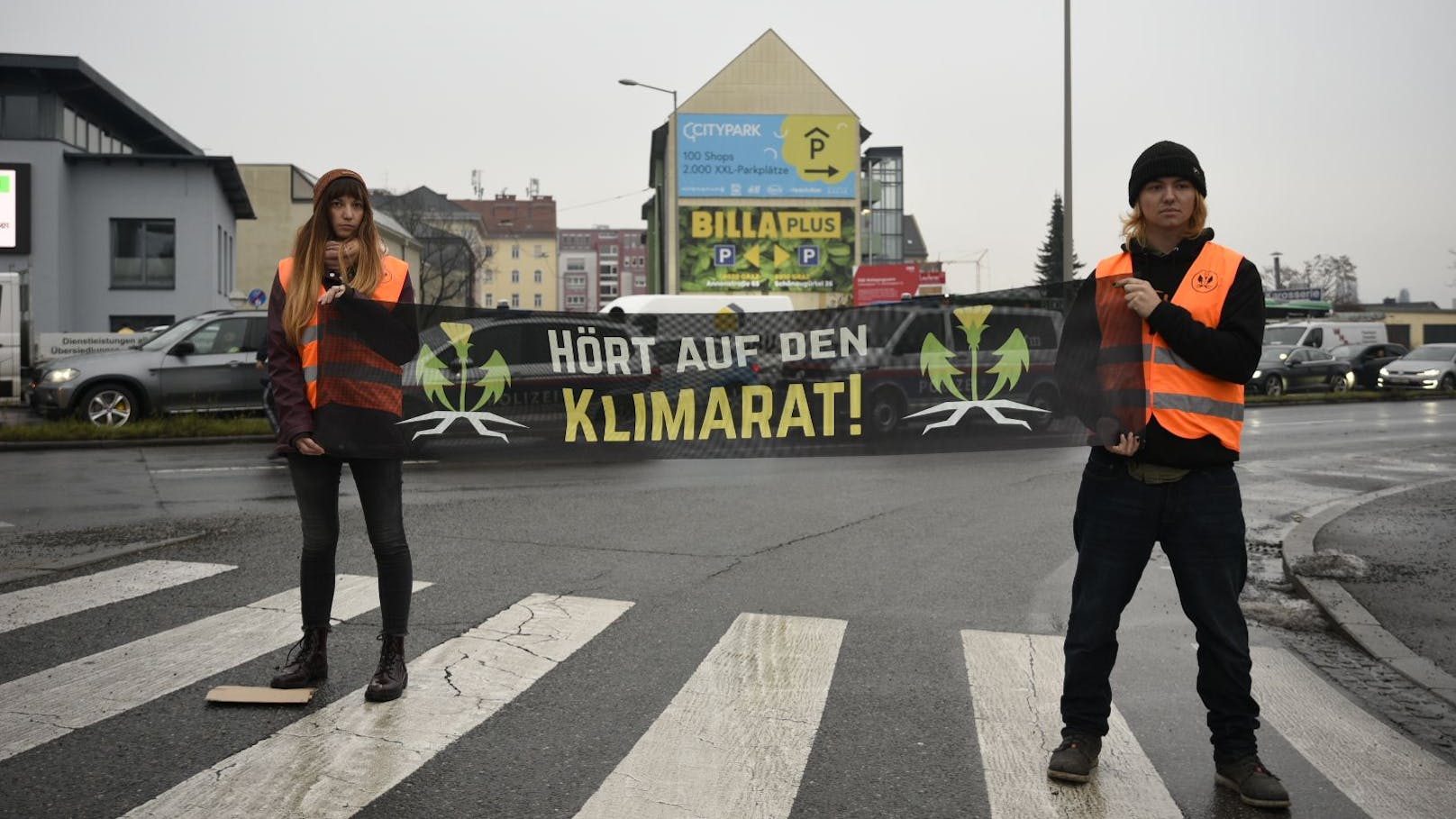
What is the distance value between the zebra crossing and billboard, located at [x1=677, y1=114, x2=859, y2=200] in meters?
53.0

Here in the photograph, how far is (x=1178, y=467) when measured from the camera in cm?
388

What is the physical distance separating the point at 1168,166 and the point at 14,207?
1603 inches

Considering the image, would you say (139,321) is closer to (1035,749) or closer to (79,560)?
(79,560)

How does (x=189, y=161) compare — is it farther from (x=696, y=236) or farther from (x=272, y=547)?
(x=272, y=547)

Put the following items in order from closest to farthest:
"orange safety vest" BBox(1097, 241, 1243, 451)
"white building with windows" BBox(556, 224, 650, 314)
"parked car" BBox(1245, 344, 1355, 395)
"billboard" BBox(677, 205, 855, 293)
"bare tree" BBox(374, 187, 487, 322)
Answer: "orange safety vest" BBox(1097, 241, 1243, 451) → "parked car" BBox(1245, 344, 1355, 395) → "billboard" BBox(677, 205, 855, 293) → "bare tree" BBox(374, 187, 487, 322) → "white building with windows" BBox(556, 224, 650, 314)

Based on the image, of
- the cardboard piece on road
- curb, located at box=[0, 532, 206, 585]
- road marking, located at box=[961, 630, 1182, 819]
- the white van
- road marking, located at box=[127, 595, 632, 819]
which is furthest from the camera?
the white van

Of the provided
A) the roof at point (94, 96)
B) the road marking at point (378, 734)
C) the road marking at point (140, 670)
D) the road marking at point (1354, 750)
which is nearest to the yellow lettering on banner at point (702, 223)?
the roof at point (94, 96)

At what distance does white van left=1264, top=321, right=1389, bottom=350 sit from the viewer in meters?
35.5

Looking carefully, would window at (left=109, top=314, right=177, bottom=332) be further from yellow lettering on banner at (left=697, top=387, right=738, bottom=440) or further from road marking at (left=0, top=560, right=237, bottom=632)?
yellow lettering on banner at (left=697, top=387, right=738, bottom=440)

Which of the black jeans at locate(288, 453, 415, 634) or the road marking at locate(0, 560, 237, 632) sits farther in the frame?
the road marking at locate(0, 560, 237, 632)

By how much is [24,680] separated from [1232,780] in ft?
15.2

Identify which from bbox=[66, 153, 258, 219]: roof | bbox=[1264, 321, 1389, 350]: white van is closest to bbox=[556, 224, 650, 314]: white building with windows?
bbox=[66, 153, 258, 219]: roof

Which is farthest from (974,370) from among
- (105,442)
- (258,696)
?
(105,442)

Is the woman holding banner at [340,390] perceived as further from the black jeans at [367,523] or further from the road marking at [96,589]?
the road marking at [96,589]
